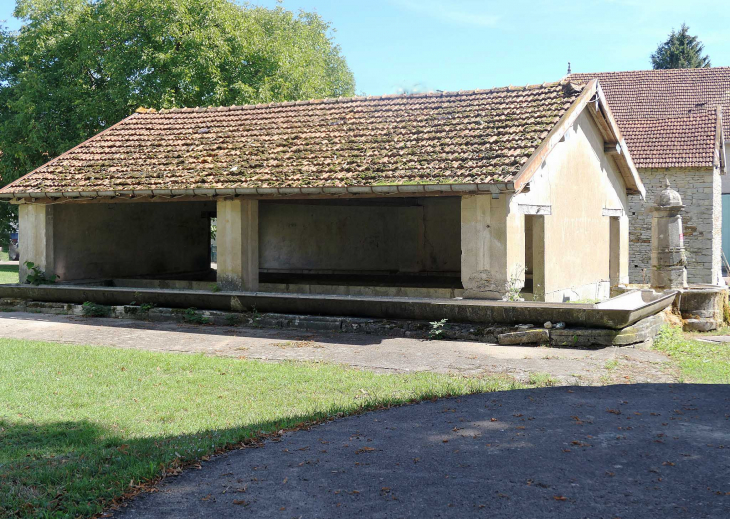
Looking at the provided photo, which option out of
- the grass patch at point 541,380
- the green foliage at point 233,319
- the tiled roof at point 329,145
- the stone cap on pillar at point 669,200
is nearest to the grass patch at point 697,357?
the grass patch at point 541,380

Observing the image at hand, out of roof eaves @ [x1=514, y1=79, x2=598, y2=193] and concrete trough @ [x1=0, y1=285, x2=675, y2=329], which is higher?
roof eaves @ [x1=514, y1=79, x2=598, y2=193]

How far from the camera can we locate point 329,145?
1331cm

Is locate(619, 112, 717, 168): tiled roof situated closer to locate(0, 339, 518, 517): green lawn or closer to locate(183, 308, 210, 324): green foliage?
locate(183, 308, 210, 324): green foliage

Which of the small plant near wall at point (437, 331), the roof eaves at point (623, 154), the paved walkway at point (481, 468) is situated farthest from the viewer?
the roof eaves at point (623, 154)

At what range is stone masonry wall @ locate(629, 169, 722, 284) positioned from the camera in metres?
22.1

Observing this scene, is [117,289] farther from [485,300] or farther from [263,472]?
[263,472]

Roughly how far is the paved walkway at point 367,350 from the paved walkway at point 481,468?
206 cm

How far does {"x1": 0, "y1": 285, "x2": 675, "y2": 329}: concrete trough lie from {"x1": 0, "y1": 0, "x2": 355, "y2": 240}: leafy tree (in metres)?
13.0

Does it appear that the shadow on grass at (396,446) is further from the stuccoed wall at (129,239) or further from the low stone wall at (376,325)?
the stuccoed wall at (129,239)

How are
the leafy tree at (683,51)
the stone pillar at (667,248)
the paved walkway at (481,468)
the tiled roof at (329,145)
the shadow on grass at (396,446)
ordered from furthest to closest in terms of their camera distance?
the leafy tree at (683,51), the stone pillar at (667,248), the tiled roof at (329,145), the shadow on grass at (396,446), the paved walkway at (481,468)

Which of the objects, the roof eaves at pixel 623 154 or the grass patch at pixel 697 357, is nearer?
the grass patch at pixel 697 357

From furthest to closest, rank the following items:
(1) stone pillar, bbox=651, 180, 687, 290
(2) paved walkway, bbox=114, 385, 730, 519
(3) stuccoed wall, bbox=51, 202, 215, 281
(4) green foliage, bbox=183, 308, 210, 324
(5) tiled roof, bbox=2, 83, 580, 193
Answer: (3) stuccoed wall, bbox=51, 202, 215, 281, (1) stone pillar, bbox=651, 180, 687, 290, (4) green foliage, bbox=183, 308, 210, 324, (5) tiled roof, bbox=2, 83, 580, 193, (2) paved walkway, bbox=114, 385, 730, 519

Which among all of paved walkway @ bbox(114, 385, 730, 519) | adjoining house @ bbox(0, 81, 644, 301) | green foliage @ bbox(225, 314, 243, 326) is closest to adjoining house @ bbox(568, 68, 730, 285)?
adjoining house @ bbox(0, 81, 644, 301)

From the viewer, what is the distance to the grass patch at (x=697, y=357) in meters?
8.42
